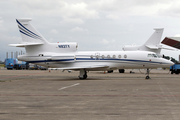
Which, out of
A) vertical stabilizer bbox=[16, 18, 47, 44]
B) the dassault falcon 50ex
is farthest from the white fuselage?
vertical stabilizer bbox=[16, 18, 47, 44]

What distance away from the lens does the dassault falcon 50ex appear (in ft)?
80.6

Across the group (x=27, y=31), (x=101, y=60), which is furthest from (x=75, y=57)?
(x=27, y=31)

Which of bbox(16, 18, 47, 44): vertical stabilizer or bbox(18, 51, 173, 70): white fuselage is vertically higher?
bbox(16, 18, 47, 44): vertical stabilizer

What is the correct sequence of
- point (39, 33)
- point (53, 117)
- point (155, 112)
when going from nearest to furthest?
point (53, 117)
point (155, 112)
point (39, 33)

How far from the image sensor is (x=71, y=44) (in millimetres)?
25625

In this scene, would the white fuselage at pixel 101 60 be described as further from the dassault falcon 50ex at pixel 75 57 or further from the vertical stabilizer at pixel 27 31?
the vertical stabilizer at pixel 27 31

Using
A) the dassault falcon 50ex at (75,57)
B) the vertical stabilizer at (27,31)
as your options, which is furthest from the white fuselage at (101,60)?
the vertical stabilizer at (27,31)

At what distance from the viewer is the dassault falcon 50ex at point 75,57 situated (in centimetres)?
2456

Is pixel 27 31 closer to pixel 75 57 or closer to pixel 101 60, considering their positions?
pixel 75 57

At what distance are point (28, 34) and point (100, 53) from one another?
8591 mm

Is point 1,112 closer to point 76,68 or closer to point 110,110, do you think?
point 110,110

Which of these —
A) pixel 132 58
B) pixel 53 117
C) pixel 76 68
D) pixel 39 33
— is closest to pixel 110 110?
pixel 53 117

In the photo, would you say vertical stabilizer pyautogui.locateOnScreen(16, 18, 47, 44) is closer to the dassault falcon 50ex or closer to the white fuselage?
the dassault falcon 50ex

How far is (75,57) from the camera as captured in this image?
25.0 metres
